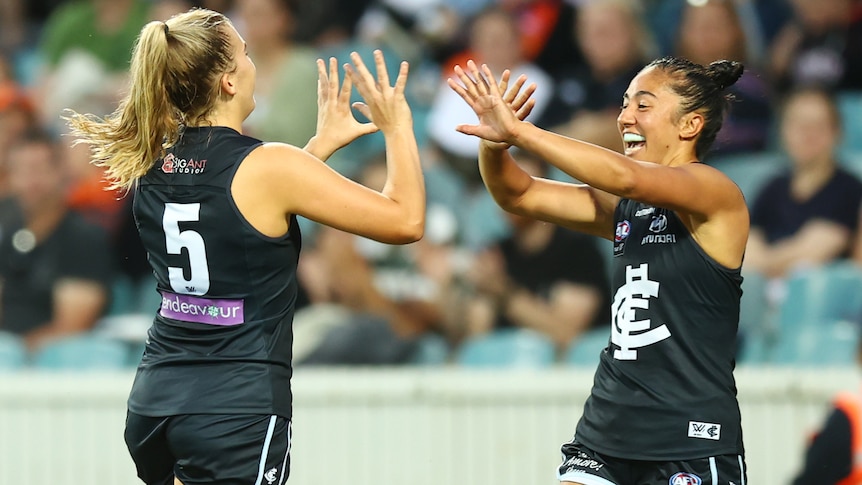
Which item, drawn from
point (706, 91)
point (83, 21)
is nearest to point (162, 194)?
point (706, 91)

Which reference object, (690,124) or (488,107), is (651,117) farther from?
(488,107)

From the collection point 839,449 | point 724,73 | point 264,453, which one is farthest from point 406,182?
point 839,449

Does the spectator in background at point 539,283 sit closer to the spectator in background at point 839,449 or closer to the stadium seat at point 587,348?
the stadium seat at point 587,348

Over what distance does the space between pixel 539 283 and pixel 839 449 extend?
263 centimetres

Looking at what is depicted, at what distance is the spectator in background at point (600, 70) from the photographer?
7172mm

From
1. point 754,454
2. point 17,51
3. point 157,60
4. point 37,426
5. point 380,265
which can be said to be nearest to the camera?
point 157,60

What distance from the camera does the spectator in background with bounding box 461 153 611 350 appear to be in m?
6.71

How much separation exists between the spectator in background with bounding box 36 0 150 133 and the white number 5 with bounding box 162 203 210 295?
5.28m

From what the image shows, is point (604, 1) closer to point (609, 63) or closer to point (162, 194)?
point (609, 63)

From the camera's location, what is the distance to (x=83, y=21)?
8.27 m

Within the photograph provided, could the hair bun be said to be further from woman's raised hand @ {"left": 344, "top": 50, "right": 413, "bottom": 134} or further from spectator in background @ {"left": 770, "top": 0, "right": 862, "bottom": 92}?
spectator in background @ {"left": 770, "top": 0, "right": 862, "bottom": 92}

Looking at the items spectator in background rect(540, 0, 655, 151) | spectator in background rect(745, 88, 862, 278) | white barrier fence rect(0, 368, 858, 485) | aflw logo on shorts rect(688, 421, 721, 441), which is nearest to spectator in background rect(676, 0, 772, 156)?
spectator in background rect(745, 88, 862, 278)

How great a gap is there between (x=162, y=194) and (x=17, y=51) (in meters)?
6.07

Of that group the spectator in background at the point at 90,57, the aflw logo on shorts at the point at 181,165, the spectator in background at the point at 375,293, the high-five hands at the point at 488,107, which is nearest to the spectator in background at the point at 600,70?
the spectator in background at the point at 375,293
